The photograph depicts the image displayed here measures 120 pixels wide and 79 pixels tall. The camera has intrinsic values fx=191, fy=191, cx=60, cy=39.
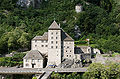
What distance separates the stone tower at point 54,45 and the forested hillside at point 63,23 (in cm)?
1416

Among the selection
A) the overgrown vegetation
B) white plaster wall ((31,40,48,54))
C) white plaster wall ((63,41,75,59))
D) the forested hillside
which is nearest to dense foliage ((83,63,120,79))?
the overgrown vegetation

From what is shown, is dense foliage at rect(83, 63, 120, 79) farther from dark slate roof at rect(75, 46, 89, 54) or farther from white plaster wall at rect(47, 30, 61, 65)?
dark slate roof at rect(75, 46, 89, 54)

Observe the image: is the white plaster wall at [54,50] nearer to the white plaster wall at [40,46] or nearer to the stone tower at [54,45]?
the stone tower at [54,45]

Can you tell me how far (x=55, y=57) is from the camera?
5547 centimetres

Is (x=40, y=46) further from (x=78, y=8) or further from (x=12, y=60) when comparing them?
(x=78, y=8)

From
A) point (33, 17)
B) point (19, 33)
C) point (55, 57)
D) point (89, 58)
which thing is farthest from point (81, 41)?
point (33, 17)

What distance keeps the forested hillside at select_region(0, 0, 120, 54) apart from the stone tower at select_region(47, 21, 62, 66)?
1416cm

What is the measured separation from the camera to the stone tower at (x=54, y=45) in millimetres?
55469

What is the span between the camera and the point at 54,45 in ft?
184

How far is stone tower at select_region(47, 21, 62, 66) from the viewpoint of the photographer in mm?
55469

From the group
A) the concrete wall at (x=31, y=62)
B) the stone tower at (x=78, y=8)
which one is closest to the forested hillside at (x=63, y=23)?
the stone tower at (x=78, y=8)

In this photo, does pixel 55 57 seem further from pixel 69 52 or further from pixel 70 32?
pixel 70 32

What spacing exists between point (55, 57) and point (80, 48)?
10.1 meters

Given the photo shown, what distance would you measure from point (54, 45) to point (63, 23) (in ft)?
84.9
